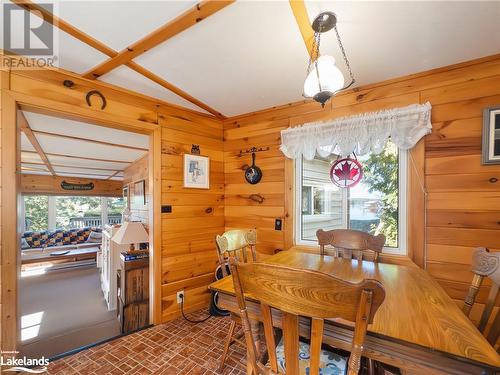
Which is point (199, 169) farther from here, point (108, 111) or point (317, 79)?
point (317, 79)

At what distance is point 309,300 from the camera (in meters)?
0.70

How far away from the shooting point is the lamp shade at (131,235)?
2.51 meters

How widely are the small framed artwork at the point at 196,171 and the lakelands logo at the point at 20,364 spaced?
181 centimetres

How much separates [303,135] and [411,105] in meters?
0.93

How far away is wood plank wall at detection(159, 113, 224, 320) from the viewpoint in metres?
2.35

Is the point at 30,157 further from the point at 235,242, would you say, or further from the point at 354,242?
the point at 354,242

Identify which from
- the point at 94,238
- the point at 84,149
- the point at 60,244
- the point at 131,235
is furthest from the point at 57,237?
the point at 131,235

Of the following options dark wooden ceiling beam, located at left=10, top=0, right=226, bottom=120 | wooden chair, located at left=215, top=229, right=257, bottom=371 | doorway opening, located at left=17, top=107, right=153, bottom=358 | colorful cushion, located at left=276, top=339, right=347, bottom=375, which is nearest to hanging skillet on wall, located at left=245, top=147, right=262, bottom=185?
wooden chair, located at left=215, top=229, right=257, bottom=371

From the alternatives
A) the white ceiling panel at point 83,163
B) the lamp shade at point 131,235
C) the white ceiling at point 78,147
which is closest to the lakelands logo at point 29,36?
the white ceiling at point 78,147

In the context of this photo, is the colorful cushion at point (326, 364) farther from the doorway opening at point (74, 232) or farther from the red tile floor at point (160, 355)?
the doorway opening at point (74, 232)

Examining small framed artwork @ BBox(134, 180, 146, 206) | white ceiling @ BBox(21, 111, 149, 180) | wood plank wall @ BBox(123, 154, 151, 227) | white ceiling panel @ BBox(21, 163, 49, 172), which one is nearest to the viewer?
white ceiling @ BBox(21, 111, 149, 180)

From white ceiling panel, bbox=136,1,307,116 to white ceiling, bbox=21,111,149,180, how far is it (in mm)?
1456

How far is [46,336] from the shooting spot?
96.9 inches

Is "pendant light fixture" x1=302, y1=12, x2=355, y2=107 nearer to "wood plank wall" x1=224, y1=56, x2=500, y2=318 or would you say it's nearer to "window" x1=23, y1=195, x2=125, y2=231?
"wood plank wall" x1=224, y1=56, x2=500, y2=318
